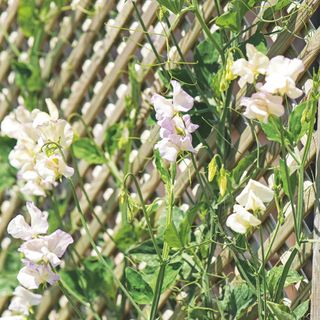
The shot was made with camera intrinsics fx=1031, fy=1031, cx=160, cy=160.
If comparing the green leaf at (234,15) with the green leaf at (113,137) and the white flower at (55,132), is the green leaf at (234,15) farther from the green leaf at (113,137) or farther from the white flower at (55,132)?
the green leaf at (113,137)

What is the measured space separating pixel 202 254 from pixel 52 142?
415mm

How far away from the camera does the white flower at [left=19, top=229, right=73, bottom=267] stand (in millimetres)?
1930

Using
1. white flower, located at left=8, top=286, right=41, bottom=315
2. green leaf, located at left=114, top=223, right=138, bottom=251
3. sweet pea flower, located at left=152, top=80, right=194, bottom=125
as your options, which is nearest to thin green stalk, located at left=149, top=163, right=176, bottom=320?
sweet pea flower, located at left=152, top=80, right=194, bottom=125

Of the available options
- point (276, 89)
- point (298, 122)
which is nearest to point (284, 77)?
point (276, 89)

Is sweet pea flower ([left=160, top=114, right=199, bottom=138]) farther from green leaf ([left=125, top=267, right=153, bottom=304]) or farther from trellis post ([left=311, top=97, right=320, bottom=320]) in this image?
green leaf ([left=125, top=267, right=153, bottom=304])

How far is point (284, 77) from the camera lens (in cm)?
170

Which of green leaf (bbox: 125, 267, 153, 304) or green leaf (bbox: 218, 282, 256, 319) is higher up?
green leaf (bbox: 218, 282, 256, 319)

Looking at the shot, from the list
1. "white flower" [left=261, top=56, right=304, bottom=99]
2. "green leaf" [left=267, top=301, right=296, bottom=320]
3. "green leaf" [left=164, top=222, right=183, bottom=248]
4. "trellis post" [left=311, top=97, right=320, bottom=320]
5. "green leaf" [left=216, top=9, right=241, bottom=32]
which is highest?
"white flower" [left=261, top=56, right=304, bottom=99]

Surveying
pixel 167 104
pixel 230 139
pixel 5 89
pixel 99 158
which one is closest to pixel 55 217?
pixel 99 158

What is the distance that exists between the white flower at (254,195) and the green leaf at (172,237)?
171 mm

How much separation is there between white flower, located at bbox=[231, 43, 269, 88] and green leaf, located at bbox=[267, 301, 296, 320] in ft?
1.40

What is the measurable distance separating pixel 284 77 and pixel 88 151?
1023mm

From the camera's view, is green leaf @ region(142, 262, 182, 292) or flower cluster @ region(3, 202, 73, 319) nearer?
flower cluster @ region(3, 202, 73, 319)

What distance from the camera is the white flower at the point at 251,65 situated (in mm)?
1750
